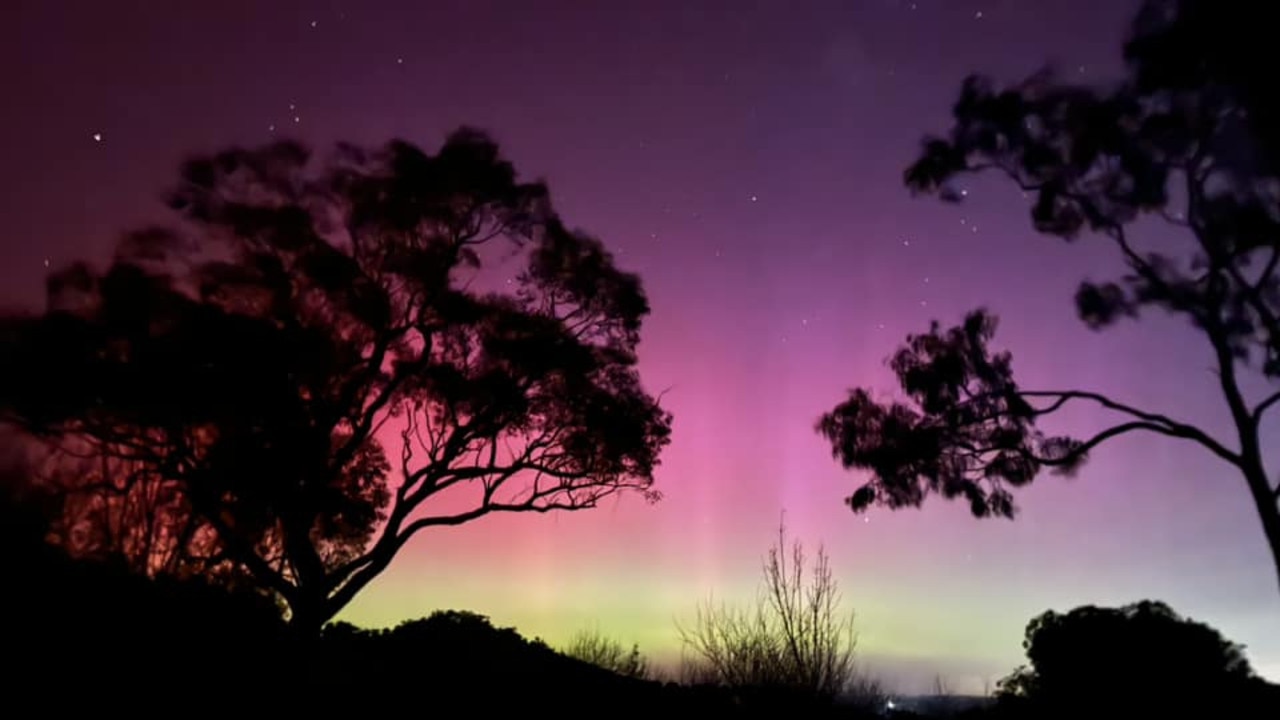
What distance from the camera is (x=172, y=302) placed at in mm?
20844

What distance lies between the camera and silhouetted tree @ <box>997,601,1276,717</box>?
12.4 metres

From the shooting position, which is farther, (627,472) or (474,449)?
(627,472)

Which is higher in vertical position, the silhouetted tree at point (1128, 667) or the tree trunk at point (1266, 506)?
the tree trunk at point (1266, 506)

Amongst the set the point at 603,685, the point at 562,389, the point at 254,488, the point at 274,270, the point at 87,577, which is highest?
the point at 274,270

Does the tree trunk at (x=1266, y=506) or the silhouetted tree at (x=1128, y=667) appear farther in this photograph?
the tree trunk at (x=1266, y=506)

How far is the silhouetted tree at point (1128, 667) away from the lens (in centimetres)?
1238

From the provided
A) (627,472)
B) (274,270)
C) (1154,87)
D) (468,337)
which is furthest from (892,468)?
(274,270)

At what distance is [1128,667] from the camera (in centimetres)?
1373

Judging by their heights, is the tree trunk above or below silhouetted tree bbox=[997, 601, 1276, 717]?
above

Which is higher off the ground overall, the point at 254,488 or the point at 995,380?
the point at 995,380

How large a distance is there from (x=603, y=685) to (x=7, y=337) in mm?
15586

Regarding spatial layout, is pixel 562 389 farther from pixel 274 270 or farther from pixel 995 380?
pixel 995 380

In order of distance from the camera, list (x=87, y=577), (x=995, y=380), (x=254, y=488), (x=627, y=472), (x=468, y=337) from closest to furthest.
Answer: (x=87, y=577), (x=995, y=380), (x=254, y=488), (x=468, y=337), (x=627, y=472)

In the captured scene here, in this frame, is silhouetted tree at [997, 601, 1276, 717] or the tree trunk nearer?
silhouetted tree at [997, 601, 1276, 717]
